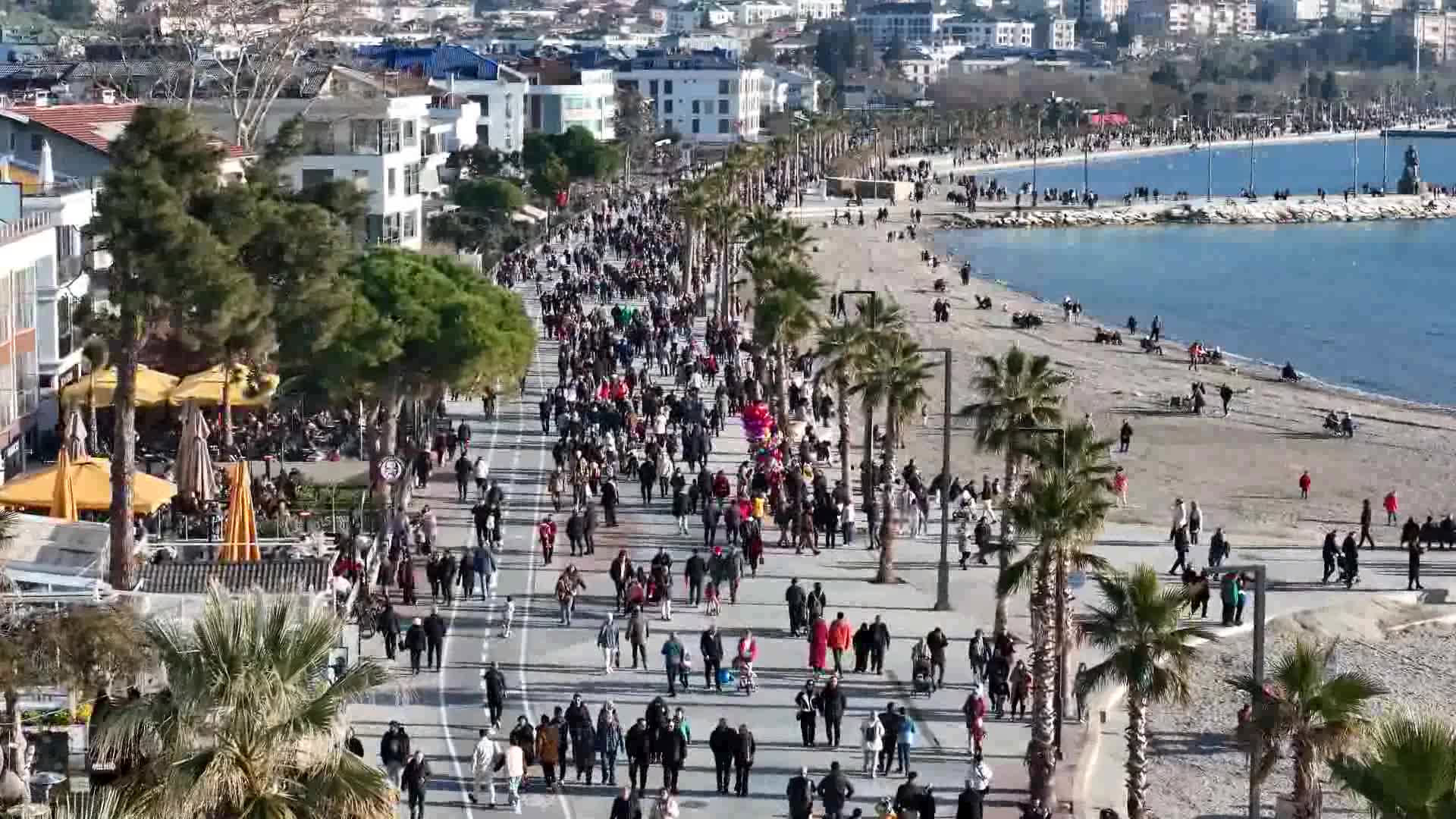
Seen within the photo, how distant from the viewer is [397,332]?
3509cm

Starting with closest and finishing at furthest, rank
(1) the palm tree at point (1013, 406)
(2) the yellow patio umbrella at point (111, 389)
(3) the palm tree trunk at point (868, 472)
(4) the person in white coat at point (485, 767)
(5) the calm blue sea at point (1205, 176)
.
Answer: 1. (4) the person in white coat at point (485, 767)
2. (1) the palm tree at point (1013, 406)
3. (2) the yellow patio umbrella at point (111, 389)
4. (3) the palm tree trunk at point (868, 472)
5. (5) the calm blue sea at point (1205, 176)

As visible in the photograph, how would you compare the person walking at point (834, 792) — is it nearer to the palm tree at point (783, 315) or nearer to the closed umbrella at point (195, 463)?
the closed umbrella at point (195, 463)

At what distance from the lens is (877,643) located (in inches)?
1017

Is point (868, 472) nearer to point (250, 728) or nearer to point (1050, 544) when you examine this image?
point (1050, 544)

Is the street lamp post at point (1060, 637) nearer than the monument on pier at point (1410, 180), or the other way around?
the street lamp post at point (1060, 637)

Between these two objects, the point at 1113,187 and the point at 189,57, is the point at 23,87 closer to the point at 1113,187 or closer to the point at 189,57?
the point at 189,57

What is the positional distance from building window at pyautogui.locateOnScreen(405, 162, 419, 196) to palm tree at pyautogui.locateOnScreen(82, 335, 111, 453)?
22.2 metres

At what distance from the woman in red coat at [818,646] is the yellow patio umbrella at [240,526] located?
607cm

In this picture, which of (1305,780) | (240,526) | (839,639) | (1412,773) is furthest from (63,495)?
(1412,773)

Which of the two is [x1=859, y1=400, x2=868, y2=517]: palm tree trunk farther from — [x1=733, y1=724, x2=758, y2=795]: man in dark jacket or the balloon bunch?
[x1=733, y1=724, x2=758, y2=795]: man in dark jacket

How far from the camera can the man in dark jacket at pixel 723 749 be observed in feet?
70.2

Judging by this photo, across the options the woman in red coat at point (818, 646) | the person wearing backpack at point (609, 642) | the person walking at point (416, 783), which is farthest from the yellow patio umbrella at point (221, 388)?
the person walking at point (416, 783)

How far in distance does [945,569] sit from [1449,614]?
749 cm

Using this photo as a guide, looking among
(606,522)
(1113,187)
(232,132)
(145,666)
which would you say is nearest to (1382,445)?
(606,522)
